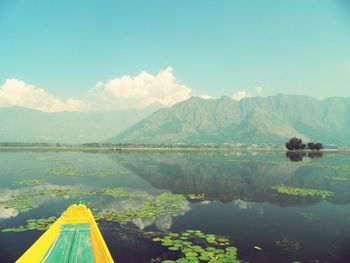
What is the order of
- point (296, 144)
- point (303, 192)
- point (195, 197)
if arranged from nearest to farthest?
point (195, 197) → point (303, 192) → point (296, 144)

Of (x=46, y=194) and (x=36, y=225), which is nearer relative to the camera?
(x=36, y=225)

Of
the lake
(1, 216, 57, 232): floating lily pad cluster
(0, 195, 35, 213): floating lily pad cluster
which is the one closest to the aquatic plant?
the lake

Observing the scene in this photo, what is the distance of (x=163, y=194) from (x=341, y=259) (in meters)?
23.5

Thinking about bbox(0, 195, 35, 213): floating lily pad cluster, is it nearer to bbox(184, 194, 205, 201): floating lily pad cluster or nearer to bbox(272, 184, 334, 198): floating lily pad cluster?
bbox(184, 194, 205, 201): floating lily pad cluster

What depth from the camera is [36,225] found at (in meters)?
23.3

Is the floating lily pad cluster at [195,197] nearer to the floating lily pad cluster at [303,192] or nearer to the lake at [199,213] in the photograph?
the lake at [199,213]

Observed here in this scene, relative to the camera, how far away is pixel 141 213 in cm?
2745

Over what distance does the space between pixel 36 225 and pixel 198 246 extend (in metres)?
14.0

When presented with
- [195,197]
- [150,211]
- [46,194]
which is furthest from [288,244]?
[46,194]

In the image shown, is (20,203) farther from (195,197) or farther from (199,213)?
(195,197)

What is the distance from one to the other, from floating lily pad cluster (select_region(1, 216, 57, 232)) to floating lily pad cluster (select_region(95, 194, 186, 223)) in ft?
13.6

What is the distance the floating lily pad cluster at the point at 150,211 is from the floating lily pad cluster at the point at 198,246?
16.9 ft

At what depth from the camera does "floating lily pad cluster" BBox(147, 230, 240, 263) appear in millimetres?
17203

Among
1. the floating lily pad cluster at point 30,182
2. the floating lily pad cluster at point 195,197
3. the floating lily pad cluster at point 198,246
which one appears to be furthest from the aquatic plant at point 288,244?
the floating lily pad cluster at point 30,182
